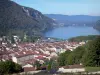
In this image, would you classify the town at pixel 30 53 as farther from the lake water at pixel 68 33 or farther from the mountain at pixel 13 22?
the lake water at pixel 68 33

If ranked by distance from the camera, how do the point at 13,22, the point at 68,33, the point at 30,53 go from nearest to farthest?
the point at 30,53 → the point at 13,22 → the point at 68,33

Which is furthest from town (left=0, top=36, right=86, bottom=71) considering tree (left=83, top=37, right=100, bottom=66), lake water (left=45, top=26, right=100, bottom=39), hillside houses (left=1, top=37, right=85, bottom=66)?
lake water (left=45, top=26, right=100, bottom=39)

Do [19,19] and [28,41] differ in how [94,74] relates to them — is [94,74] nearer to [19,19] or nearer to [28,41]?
[28,41]

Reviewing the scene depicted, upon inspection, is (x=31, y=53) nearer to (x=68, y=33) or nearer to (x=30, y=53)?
(x=30, y=53)

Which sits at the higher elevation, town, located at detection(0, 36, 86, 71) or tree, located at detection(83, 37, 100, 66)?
tree, located at detection(83, 37, 100, 66)

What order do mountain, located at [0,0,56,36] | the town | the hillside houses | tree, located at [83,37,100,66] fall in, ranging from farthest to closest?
mountain, located at [0,0,56,36] → the hillside houses → the town → tree, located at [83,37,100,66]

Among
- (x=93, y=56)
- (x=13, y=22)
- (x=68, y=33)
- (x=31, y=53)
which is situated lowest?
(x=31, y=53)

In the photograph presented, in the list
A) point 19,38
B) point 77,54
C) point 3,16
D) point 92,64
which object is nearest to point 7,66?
point 92,64

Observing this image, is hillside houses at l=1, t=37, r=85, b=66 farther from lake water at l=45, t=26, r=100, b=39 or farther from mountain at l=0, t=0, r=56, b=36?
lake water at l=45, t=26, r=100, b=39

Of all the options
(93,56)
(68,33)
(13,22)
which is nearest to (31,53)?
(93,56)

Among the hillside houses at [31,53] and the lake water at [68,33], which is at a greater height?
the lake water at [68,33]

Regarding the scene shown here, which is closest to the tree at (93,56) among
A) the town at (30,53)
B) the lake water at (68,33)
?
the town at (30,53)
